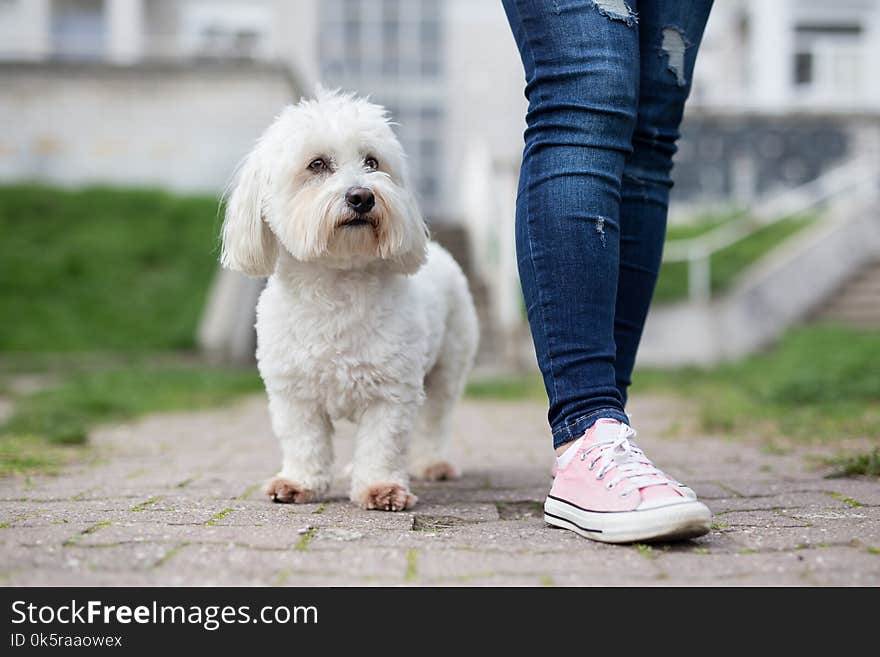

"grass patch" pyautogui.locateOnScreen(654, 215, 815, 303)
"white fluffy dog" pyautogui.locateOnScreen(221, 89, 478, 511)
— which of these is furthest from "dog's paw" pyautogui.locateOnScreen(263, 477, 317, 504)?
"grass patch" pyautogui.locateOnScreen(654, 215, 815, 303)

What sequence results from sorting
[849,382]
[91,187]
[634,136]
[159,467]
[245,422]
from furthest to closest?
[91,187]
[849,382]
[245,422]
[159,467]
[634,136]

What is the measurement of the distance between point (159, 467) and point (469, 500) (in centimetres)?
134

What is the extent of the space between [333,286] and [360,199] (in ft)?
0.87

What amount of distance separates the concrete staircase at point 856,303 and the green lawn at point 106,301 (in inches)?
271

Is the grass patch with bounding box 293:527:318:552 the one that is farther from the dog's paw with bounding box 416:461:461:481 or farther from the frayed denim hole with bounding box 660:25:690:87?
the frayed denim hole with bounding box 660:25:690:87

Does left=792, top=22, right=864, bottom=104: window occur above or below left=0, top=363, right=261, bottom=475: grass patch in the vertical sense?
above

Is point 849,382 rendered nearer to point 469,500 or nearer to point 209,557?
point 469,500

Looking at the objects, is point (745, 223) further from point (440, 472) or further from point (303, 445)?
point (303, 445)

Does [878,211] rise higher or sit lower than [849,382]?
higher

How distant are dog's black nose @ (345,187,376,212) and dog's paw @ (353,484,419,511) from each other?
76cm

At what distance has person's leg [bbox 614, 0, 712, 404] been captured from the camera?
2.28 metres

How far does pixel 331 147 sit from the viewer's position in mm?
2508

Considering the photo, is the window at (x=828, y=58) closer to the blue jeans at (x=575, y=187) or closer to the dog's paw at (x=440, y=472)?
the dog's paw at (x=440, y=472)
